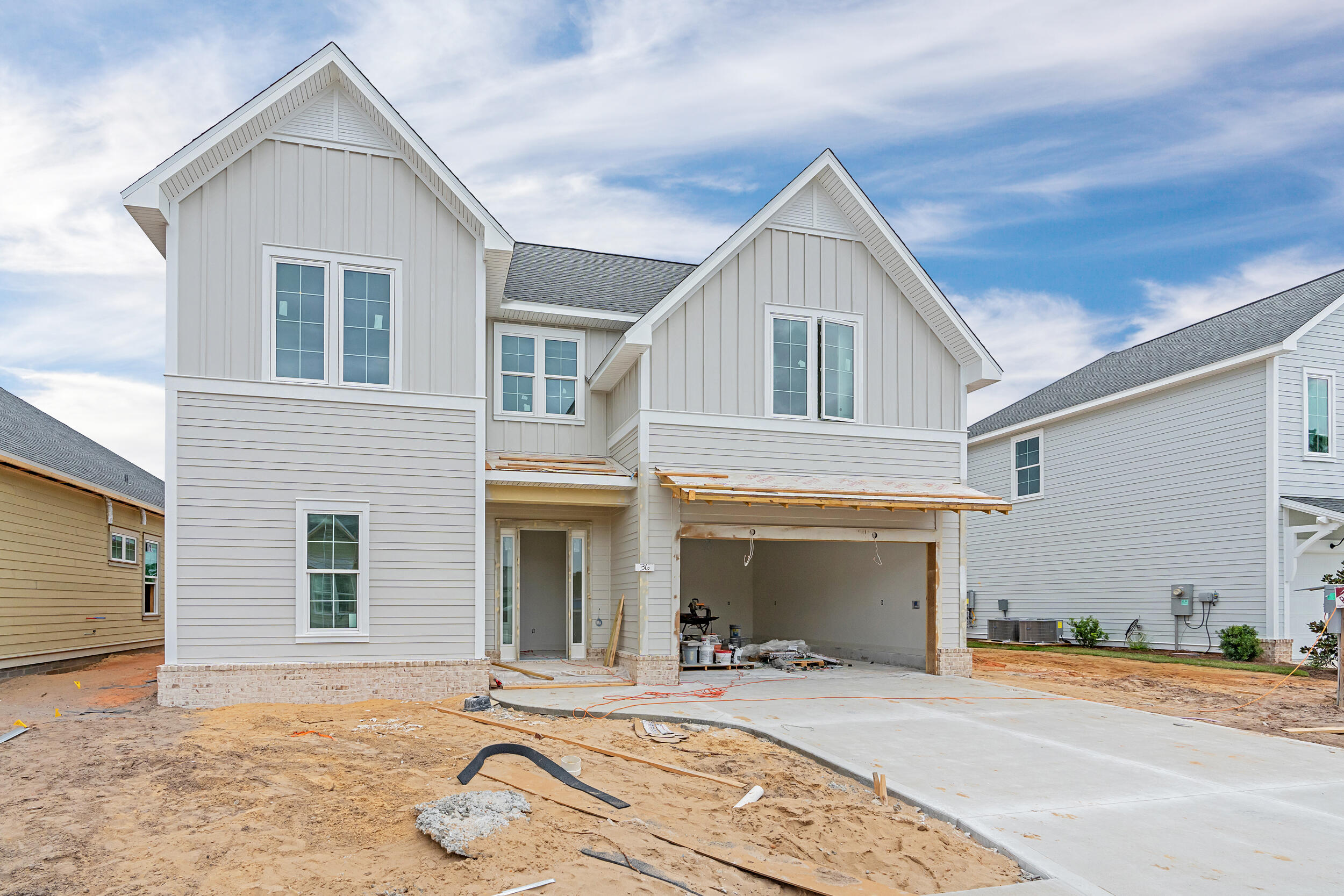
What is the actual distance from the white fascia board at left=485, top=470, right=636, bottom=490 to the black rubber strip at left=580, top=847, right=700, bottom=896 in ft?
26.0

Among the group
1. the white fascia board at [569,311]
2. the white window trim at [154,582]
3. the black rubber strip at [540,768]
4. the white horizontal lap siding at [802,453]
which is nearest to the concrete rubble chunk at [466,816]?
the black rubber strip at [540,768]

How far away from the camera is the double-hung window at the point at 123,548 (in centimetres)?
1861

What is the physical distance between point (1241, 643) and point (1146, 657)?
1.97 meters

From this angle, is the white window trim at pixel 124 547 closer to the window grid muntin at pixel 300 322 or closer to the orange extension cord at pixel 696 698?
the window grid muntin at pixel 300 322

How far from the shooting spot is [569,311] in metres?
14.9

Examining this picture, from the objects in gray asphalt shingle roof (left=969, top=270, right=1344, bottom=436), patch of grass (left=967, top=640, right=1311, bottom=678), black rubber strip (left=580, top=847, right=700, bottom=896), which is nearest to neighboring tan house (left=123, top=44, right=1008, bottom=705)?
patch of grass (left=967, top=640, right=1311, bottom=678)

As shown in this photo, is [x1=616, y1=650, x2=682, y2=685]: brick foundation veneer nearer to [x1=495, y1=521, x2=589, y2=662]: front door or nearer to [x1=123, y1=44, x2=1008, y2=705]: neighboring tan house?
[x1=123, y1=44, x2=1008, y2=705]: neighboring tan house

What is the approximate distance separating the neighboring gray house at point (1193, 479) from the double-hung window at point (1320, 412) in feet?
0.10

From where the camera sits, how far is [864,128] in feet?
57.8

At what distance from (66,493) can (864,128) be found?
16.8m

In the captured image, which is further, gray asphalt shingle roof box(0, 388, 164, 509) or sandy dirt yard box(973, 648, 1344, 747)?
gray asphalt shingle roof box(0, 388, 164, 509)

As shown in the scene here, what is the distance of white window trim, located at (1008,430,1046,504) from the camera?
75.9 ft

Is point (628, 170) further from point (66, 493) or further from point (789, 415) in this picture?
point (66, 493)

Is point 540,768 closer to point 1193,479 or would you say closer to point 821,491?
point 821,491
